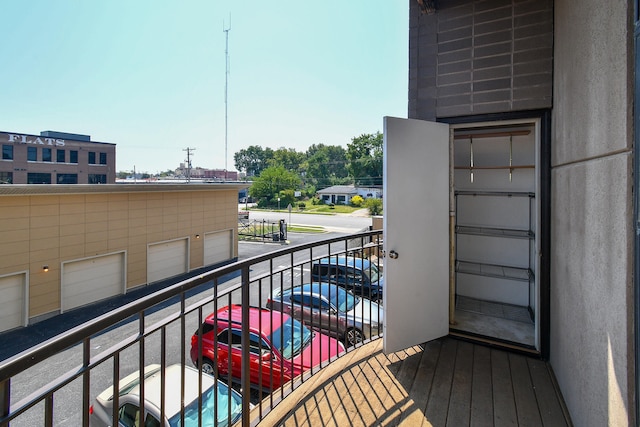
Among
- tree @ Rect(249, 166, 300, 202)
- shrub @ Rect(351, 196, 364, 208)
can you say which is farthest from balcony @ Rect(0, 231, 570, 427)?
tree @ Rect(249, 166, 300, 202)

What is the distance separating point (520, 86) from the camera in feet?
6.96

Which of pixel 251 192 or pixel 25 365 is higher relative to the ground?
pixel 251 192

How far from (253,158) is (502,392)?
62.6 metres

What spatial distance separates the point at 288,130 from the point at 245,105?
2186cm

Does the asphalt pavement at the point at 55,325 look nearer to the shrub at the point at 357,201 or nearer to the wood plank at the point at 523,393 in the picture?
the wood plank at the point at 523,393

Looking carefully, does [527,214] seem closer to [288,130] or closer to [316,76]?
[316,76]

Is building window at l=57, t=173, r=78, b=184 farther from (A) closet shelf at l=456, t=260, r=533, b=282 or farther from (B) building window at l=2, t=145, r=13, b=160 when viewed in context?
(A) closet shelf at l=456, t=260, r=533, b=282

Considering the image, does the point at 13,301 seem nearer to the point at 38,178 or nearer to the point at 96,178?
the point at 38,178

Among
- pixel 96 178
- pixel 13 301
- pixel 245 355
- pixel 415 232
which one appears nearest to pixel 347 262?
pixel 415 232

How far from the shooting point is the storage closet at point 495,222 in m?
3.00

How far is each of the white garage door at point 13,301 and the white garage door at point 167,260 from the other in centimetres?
328

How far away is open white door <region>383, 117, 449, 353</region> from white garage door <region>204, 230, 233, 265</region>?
11.9m

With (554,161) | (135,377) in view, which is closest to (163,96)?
(135,377)

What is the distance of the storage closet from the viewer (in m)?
3.00
